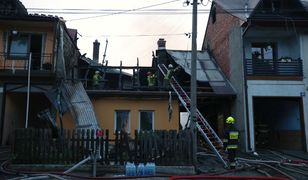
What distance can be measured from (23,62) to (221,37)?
1147 cm

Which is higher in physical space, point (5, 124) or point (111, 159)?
point (5, 124)

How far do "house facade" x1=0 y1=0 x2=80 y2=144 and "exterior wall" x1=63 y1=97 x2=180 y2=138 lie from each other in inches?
95.4

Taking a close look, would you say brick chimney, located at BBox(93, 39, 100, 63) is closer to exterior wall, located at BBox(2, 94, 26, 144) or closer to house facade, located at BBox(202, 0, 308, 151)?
exterior wall, located at BBox(2, 94, 26, 144)

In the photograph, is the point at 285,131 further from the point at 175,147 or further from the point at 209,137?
the point at 175,147

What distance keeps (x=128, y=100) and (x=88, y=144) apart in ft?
25.0

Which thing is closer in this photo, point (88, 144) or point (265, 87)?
point (88, 144)

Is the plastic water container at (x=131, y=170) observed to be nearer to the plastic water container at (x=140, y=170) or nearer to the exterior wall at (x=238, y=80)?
the plastic water container at (x=140, y=170)

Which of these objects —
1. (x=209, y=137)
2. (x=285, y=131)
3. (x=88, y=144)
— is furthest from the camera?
(x=285, y=131)

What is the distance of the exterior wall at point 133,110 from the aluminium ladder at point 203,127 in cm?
65

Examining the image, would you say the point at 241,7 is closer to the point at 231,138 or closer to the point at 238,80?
the point at 238,80

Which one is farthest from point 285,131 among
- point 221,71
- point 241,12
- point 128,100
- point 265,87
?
point 128,100

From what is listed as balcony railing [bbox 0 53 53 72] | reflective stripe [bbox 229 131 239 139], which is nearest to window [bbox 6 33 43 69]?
balcony railing [bbox 0 53 53 72]

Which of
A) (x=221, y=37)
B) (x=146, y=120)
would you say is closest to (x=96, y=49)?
(x=221, y=37)

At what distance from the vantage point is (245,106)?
19219 mm
